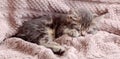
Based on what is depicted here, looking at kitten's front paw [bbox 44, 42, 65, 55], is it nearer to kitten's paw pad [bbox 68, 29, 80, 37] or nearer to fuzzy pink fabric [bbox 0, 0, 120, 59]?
fuzzy pink fabric [bbox 0, 0, 120, 59]

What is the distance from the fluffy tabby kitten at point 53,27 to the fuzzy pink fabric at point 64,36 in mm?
67

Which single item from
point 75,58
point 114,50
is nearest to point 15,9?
point 75,58

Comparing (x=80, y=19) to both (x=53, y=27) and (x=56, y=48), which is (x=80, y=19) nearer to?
(x=53, y=27)

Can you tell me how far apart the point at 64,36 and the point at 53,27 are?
0.17m

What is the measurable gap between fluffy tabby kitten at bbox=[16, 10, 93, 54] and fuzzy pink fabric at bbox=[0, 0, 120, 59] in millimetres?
67

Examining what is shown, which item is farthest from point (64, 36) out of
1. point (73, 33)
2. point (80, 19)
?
point (80, 19)

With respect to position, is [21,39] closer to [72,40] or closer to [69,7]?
[72,40]

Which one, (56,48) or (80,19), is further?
(80,19)

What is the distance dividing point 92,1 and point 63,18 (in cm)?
30

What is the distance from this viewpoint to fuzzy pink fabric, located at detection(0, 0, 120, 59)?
1.35m

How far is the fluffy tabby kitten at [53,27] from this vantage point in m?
1.58

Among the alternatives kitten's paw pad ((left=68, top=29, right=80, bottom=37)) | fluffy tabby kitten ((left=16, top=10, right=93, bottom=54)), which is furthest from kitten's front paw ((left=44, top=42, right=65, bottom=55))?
kitten's paw pad ((left=68, top=29, right=80, bottom=37))

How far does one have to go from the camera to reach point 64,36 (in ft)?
5.24

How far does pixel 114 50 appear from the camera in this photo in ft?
4.69
